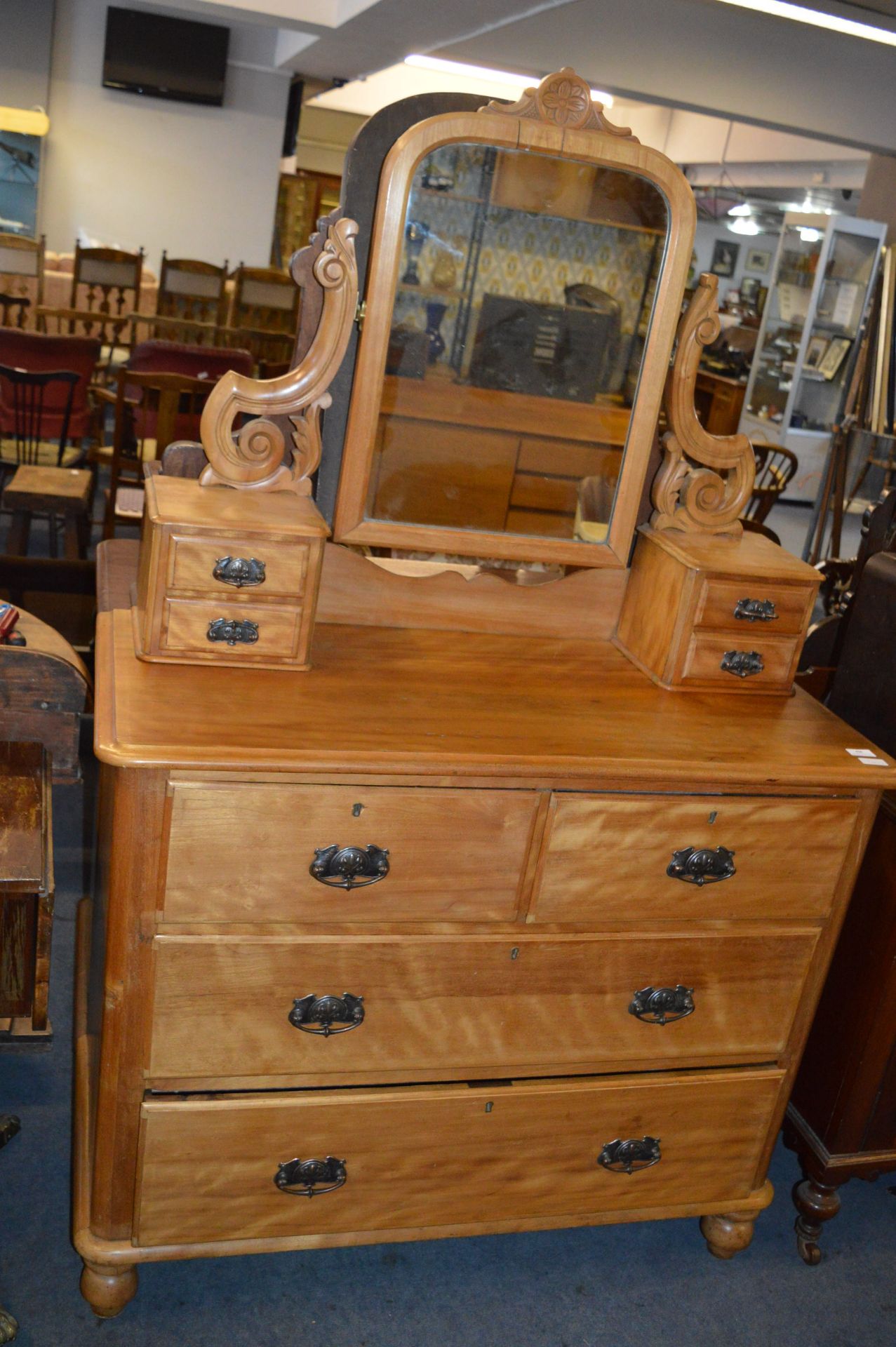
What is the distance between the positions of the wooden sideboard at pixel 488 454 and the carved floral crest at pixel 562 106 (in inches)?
17.1

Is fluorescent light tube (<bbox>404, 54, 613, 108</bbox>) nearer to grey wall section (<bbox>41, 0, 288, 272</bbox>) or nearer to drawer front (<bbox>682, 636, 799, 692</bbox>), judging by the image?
grey wall section (<bbox>41, 0, 288, 272</bbox>)

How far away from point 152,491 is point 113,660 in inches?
11.3

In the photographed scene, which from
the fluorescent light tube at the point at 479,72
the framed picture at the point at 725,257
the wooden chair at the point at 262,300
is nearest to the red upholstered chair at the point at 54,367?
the wooden chair at the point at 262,300

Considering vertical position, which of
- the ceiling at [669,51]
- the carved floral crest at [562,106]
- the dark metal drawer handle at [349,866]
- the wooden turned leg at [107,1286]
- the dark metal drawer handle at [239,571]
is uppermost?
the ceiling at [669,51]

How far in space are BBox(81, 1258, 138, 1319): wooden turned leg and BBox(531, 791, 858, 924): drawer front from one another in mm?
899

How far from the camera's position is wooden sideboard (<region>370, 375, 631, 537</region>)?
2008 mm

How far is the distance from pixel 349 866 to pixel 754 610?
86 cm

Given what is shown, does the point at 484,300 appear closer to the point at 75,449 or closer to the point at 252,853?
the point at 252,853

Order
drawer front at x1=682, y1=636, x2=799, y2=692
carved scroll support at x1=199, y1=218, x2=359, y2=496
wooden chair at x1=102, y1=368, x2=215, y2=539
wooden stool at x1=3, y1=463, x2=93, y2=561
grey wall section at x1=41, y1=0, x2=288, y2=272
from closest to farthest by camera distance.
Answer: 1. carved scroll support at x1=199, y1=218, x2=359, y2=496
2. drawer front at x1=682, y1=636, x2=799, y2=692
3. wooden stool at x1=3, y1=463, x2=93, y2=561
4. wooden chair at x1=102, y1=368, x2=215, y2=539
5. grey wall section at x1=41, y1=0, x2=288, y2=272

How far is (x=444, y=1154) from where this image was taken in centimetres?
197

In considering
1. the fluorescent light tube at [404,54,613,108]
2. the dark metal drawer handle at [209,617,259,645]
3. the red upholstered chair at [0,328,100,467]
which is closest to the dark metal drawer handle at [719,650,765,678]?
the dark metal drawer handle at [209,617,259,645]

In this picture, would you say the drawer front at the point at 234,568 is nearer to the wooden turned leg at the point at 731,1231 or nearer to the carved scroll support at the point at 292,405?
the carved scroll support at the point at 292,405

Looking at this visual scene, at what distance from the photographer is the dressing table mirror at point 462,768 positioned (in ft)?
5.64

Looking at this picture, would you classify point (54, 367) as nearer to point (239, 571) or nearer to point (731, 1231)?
point (239, 571)
